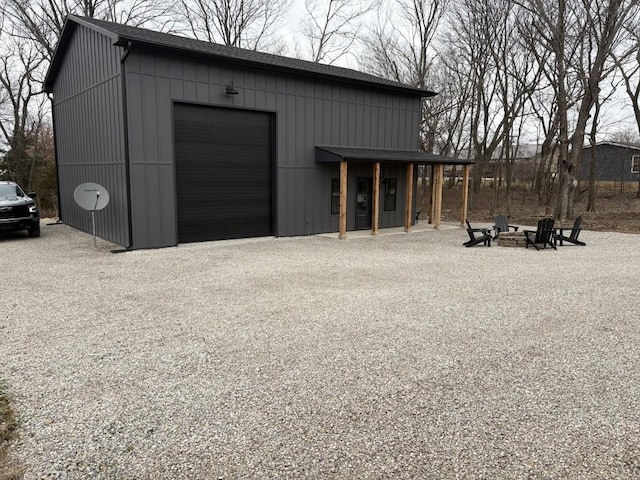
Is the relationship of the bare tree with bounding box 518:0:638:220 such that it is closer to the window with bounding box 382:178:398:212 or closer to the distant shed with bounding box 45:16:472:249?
the distant shed with bounding box 45:16:472:249

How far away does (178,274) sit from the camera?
801cm

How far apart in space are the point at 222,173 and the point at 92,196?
120 inches

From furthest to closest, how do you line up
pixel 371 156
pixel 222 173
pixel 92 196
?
1. pixel 371 156
2. pixel 222 173
3. pixel 92 196

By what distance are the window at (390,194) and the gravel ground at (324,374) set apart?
25.2 feet

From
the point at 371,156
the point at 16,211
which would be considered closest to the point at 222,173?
the point at 371,156

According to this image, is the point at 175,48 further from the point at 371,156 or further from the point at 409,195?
the point at 409,195

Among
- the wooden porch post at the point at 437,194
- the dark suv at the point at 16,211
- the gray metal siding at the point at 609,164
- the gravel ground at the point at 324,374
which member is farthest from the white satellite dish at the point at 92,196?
the gray metal siding at the point at 609,164

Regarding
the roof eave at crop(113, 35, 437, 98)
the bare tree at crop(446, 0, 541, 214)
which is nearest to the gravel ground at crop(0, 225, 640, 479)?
the roof eave at crop(113, 35, 437, 98)

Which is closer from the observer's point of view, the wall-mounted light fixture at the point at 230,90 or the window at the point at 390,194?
the wall-mounted light fixture at the point at 230,90

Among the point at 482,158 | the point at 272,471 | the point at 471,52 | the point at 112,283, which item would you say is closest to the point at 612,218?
the point at 482,158

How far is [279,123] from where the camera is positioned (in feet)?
41.1

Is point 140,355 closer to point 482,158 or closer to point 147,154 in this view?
point 147,154

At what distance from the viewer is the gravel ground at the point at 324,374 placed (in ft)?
9.03

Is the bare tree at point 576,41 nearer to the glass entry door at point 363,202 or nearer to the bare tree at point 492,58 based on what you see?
the bare tree at point 492,58
